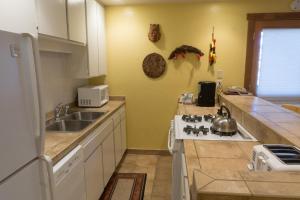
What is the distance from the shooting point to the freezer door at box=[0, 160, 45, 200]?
940mm

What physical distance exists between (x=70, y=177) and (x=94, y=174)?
0.60 m

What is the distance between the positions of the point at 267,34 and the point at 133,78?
2103 mm

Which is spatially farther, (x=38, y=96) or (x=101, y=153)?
(x=101, y=153)

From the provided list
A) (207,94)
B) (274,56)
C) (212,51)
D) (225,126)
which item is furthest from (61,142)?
(274,56)

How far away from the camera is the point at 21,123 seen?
104 cm

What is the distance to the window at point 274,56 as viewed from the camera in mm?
3258

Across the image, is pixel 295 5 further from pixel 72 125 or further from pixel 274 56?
pixel 72 125

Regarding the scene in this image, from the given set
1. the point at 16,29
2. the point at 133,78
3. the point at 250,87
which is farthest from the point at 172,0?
Result: the point at 16,29

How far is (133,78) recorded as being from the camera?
3.66m

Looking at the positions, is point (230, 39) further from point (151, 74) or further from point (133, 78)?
point (133, 78)

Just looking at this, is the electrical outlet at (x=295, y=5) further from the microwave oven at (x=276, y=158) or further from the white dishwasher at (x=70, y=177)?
the white dishwasher at (x=70, y=177)

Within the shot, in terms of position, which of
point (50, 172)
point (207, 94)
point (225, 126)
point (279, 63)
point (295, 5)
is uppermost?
point (295, 5)

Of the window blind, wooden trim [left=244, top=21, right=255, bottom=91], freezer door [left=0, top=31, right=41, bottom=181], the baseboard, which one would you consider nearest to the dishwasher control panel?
freezer door [left=0, top=31, right=41, bottom=181]

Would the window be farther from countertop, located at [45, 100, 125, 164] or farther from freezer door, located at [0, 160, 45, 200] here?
freezer door, located at [0, 160, 45, 200]
